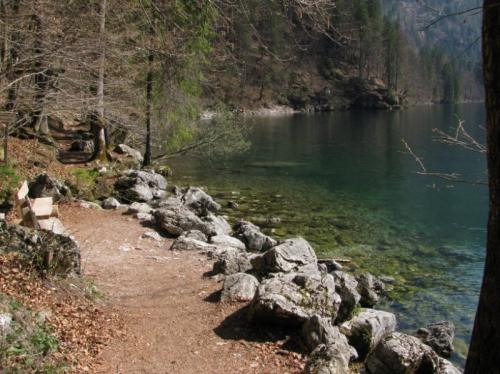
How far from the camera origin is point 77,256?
933 centimetres

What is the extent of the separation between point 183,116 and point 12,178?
11479 mm

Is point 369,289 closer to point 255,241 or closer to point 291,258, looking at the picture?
point 291,258

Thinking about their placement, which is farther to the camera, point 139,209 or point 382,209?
point 382,209

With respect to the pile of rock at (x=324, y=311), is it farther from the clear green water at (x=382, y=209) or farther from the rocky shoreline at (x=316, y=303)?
the clear green water at (x=382, y=209)

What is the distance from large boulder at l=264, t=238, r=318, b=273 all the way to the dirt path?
130 cm

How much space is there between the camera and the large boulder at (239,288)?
9.59m

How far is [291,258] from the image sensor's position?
457 inches

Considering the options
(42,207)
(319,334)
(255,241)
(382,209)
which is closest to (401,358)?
(319,334)

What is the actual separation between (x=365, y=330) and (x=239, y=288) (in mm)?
2293

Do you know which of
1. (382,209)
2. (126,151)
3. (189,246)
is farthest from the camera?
(126,151)

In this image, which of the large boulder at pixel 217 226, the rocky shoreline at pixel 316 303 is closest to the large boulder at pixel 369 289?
the rocky shoreline at pixel 316 303

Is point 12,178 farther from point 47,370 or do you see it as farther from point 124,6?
point 47,370

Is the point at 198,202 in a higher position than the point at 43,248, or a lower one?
lower

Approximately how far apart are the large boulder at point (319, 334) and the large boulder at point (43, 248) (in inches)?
158
